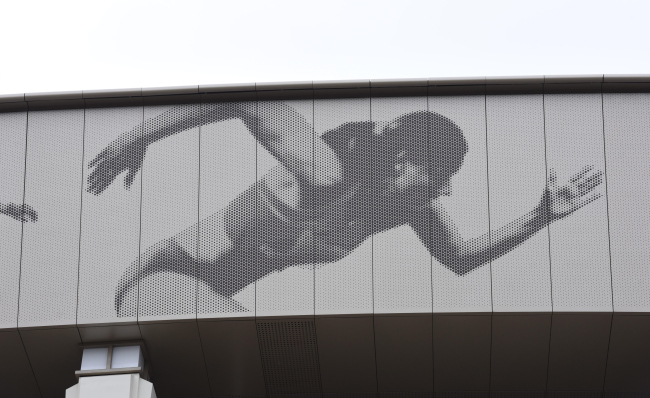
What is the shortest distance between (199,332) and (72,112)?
13.6 ft

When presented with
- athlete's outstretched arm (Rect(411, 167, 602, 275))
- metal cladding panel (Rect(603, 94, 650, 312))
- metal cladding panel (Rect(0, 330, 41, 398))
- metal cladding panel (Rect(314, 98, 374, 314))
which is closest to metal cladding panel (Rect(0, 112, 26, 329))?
metal cladding panel (Rect(0, 330, 41, 398))

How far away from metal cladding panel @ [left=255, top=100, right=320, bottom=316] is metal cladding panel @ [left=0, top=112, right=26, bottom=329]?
3.62 meters

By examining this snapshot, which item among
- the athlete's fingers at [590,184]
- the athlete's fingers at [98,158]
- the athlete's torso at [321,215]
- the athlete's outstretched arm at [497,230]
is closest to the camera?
the athlete's outstretched arm at [497,230]

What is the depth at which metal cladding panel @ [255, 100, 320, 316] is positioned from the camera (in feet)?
46.5

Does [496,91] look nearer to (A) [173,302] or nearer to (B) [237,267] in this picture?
(B) [237,267]

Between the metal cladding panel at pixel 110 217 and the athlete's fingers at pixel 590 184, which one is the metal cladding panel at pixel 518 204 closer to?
the athlete's fingers at pixel 590 184

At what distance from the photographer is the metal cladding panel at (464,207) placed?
14.1m

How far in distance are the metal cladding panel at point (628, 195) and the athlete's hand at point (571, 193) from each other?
0.86ft

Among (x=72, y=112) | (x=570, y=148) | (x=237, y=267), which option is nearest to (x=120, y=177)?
(x=72, y=112)

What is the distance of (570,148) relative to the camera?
48.9 feet

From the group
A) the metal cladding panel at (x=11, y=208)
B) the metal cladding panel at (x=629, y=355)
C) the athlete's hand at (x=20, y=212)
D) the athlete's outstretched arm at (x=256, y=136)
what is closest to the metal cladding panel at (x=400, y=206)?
the athlete's outstretched arm at (x=256, y=136)

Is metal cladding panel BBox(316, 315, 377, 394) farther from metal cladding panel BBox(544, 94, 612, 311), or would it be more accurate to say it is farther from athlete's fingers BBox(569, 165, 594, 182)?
athlete's fingers BBox(569, 165, 594, 182)

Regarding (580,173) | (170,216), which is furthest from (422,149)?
(170,216)

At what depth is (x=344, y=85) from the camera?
592 inches
